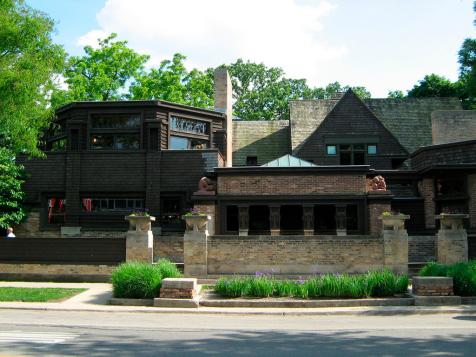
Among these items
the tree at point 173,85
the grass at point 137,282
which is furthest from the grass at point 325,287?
the tree at point 173,85

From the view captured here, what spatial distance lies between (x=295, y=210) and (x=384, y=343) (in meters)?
15.8

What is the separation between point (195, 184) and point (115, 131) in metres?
4.99

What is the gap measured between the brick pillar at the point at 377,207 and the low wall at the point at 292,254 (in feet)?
11.8

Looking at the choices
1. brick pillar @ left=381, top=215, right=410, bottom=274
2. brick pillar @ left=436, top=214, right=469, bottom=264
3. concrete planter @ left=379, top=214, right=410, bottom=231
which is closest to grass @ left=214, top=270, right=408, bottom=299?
brick pillar @ left=381, top=215, right=410, bottom=274

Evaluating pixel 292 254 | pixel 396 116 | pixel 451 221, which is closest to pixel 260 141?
pixel 396 116

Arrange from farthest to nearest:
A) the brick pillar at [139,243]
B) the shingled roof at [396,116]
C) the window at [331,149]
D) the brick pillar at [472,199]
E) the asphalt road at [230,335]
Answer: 1. the shingled roof at [396,116]
2. the window at [331,149]
3. the brick pillar at [472,199]
4. the brick pillar at [139,243]
5. the asphalt road at [230,335]

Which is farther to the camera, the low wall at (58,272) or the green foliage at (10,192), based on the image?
the green foliage at (10,192)

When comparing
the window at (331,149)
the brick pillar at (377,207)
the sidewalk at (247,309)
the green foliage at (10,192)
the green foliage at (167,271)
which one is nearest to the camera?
the sidewalk at (247,309)

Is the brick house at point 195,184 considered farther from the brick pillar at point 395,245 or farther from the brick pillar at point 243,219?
the brick pillar at point 395,245

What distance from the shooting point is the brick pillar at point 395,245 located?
18.4 metres

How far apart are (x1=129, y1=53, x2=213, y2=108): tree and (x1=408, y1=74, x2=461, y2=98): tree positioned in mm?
22112

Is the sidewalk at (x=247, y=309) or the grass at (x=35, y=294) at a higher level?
the grass at (x=35, y=294)

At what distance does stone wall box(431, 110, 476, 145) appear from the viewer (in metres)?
32.7

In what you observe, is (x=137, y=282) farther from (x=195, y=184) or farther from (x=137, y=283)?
(x=195, y=184)
